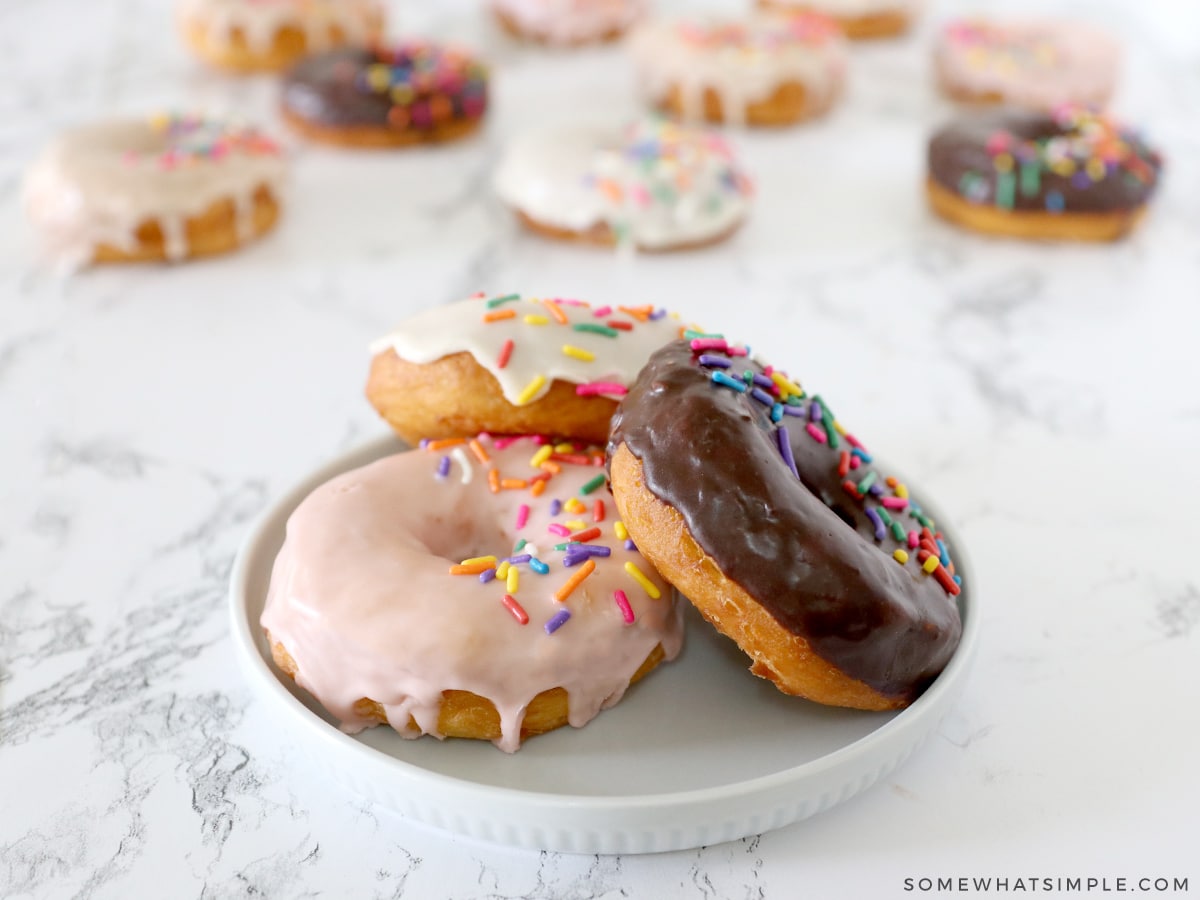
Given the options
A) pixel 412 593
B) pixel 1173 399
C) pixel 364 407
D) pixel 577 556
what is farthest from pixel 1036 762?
pixel 364 407

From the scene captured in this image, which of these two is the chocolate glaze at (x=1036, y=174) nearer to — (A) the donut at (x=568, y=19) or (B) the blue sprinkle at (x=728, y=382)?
(A) the donut at (x=568, y=19)

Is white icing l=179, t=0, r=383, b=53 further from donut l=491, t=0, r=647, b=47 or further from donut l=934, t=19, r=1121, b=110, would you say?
donut l=934, t=19, r=1121, b=110

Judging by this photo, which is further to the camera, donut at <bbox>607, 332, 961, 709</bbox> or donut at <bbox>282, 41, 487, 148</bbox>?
donut at <bbox>282, 41, 487, 148</bbox>

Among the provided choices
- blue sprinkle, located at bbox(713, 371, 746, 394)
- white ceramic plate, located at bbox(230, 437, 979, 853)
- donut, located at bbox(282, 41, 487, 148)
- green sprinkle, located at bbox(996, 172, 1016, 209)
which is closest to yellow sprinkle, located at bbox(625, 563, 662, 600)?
white ceramic plate, located at bbox(230, 437, 979, 853)

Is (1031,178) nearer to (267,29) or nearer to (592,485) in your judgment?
(592,485)

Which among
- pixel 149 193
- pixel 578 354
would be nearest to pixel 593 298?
pixel 149 193
